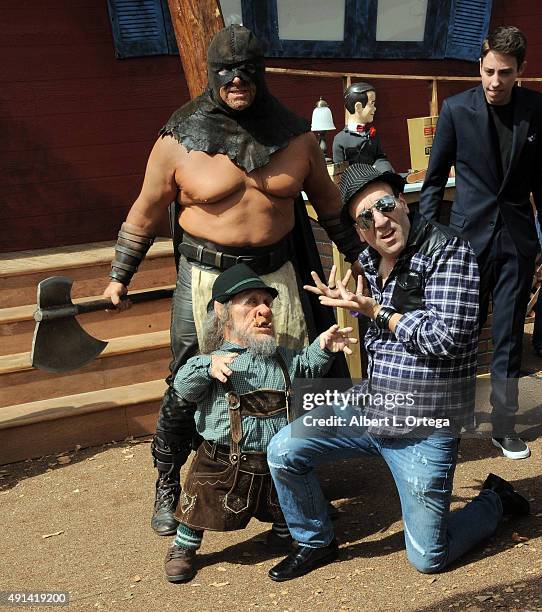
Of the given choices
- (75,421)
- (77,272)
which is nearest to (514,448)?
(75,421)

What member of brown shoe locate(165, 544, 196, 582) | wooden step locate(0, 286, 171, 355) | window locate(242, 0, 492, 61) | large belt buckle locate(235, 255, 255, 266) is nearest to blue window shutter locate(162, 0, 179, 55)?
window locate(242, 0, 492, 61)

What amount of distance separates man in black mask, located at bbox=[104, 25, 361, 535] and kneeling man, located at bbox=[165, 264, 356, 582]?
31cm

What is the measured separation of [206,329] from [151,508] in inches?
50.0

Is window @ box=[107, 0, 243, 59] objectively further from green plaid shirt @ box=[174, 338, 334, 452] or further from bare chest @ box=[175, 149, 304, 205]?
green plaid shirt @ box=[174, 338, 334, 452]

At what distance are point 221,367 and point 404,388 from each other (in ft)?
2.37

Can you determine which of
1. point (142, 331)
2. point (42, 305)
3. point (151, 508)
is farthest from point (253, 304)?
point (142, 331)

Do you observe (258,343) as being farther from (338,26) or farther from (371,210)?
(338,26)

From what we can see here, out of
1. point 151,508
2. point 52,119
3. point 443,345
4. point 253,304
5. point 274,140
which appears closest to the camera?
point 443,345

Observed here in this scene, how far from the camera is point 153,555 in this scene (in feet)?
13.8

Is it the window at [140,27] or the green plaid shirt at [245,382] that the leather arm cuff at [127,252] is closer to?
the green plaid shirt at [245,382]

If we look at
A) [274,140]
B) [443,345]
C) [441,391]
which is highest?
[274,140]

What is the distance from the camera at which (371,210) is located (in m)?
3.55

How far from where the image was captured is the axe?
436 cm

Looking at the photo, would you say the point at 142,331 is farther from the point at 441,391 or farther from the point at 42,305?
the point at 441,391
